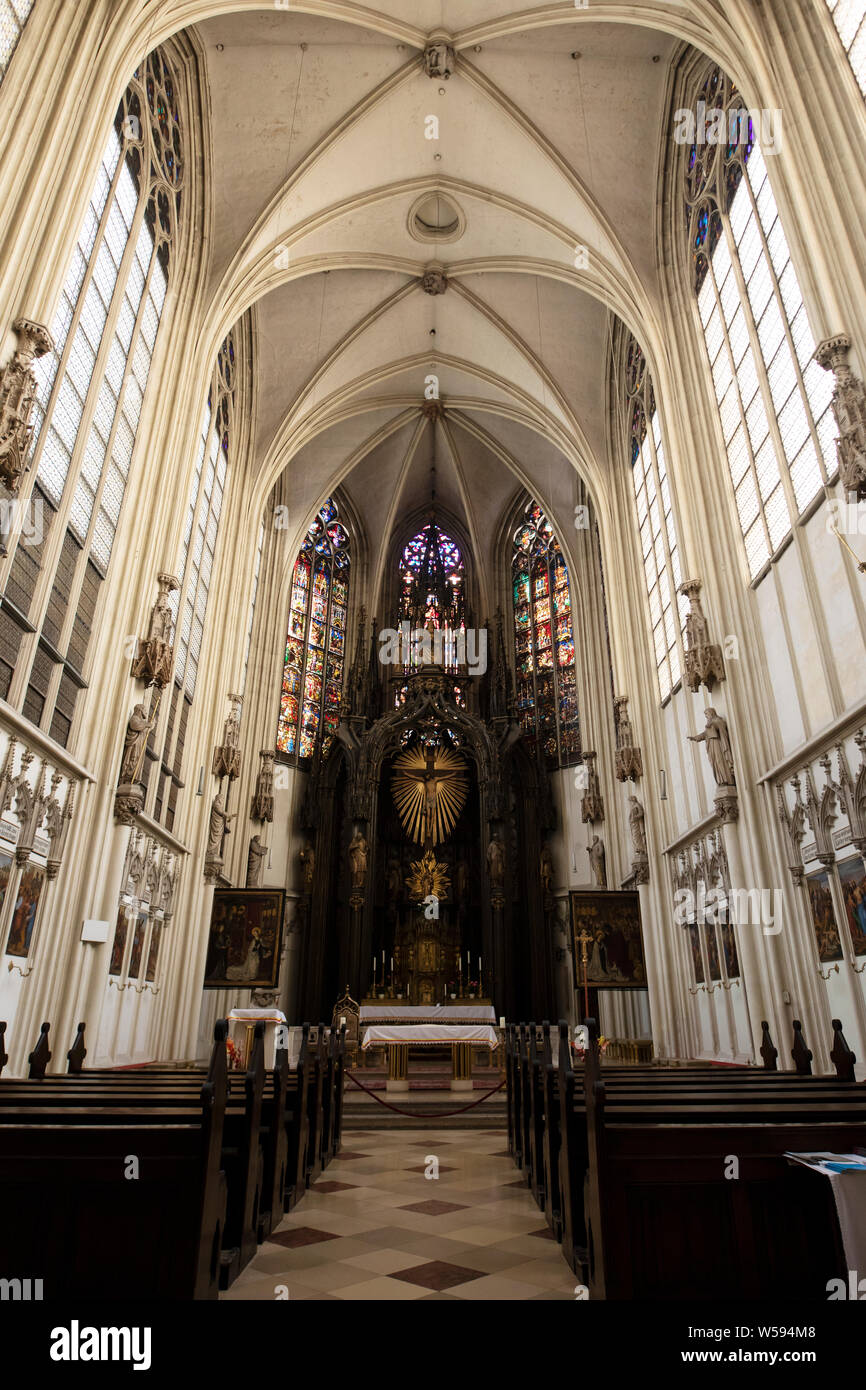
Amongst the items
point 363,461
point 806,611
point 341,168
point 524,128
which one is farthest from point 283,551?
point 806,611

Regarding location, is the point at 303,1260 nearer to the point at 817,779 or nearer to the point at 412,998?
the point at 817,779

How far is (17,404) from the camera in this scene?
26.0 ft

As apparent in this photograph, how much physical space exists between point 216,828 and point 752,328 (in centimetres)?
1333

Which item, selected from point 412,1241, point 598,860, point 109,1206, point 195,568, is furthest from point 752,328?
point 109,1206

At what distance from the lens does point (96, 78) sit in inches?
404

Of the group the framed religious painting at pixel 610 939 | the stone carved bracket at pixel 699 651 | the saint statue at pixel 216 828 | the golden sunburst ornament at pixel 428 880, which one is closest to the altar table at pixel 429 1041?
the framed religious painting at pixel 610 939

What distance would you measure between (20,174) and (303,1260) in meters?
10.6

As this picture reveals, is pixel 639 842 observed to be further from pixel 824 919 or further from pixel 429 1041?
pixel 824 919

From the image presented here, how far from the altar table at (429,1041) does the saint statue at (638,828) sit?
5395 mm

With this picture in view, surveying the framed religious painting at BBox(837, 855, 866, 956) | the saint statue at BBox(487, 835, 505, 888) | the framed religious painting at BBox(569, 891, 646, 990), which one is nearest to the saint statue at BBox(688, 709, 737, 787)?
the framed religious painting at BBox(837, 855, 866, 956)

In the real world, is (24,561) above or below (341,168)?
below

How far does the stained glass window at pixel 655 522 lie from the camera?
16328 millimetres

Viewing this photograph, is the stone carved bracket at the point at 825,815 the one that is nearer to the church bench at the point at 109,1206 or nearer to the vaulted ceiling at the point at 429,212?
the church bench at the point at 109,1206

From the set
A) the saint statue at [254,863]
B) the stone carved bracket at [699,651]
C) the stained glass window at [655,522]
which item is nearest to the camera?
the stone carved bracket at [699,651]
